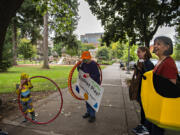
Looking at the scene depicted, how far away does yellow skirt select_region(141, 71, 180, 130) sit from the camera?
1476mm

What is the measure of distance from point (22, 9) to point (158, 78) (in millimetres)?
27496

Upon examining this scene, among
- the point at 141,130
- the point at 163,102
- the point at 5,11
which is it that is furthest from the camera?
the point at 5,11

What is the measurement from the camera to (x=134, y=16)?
26.0 ft

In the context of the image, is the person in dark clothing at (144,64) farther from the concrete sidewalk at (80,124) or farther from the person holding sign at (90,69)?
the person holding sign at (90,69)

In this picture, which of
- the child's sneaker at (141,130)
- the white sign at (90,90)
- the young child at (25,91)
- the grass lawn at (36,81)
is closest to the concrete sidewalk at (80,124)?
the child's sneaker at (141,130)

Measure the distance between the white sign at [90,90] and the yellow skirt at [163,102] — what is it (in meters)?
1.47

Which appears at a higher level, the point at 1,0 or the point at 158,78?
the point at 1,0

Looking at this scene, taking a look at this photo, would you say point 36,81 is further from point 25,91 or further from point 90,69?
point 90,69

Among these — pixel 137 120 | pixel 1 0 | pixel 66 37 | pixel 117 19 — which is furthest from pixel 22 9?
pixel 137 120

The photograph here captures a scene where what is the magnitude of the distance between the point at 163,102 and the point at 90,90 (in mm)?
1953

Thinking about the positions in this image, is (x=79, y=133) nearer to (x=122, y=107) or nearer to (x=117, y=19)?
(x=122, y=107)

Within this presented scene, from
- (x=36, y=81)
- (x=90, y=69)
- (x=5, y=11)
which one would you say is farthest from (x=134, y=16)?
(x=36, y=81)

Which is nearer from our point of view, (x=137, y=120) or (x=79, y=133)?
(x=79, y=133)

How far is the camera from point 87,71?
3.44 meters
